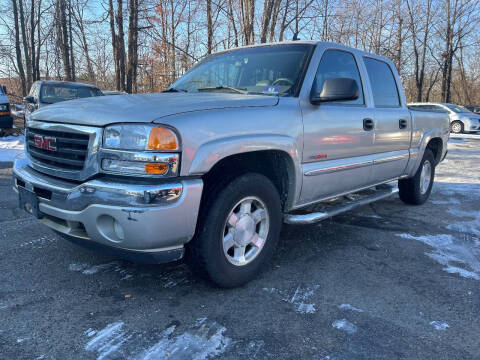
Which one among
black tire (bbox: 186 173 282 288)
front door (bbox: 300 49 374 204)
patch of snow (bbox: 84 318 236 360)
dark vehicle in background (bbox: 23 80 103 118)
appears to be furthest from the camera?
dark vehicle in background (bbox: 23 80 103 118)

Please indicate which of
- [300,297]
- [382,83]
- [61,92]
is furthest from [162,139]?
[61,92]

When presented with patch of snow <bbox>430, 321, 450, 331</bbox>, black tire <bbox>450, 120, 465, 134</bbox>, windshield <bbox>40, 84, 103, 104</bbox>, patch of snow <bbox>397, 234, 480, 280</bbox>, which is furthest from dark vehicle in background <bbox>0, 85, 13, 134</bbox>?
black tire <bbox>450, 120, 465, 134</bbox>

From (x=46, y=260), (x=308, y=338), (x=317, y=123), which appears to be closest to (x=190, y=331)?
(x=308, y=338)

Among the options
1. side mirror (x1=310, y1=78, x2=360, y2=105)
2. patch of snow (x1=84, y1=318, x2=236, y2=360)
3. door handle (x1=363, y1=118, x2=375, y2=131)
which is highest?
side mirror (x1=310, y1=78, x2=360, y2=105)

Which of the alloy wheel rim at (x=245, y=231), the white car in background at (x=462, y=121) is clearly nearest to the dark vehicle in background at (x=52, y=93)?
the alloy wheel rim at (x=245, y=231)

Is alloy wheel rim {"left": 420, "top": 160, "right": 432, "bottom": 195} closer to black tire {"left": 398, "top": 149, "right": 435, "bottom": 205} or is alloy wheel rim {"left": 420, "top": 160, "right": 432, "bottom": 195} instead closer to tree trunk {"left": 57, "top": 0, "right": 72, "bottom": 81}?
A: black tire {"left": 398, "top": 149, "right": 435, "bottom": 205}

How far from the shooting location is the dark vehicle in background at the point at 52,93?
9922 mm

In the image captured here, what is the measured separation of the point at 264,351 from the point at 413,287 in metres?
1.45

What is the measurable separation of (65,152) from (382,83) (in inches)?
137

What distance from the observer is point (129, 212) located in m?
2.15

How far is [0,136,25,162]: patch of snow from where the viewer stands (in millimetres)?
8609

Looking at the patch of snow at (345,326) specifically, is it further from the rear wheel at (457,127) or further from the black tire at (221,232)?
the rear wheel at (457,127)

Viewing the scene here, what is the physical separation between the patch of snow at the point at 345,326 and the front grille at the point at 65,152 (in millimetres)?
1841

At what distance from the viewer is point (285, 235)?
4.08 meters
